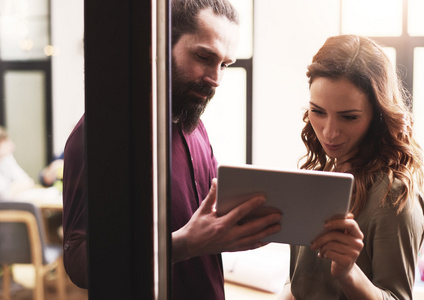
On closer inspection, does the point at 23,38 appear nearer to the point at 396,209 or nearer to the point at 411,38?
the point at 396,209

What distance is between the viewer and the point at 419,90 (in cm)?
264

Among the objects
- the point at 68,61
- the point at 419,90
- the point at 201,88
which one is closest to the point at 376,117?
the point at 201,88

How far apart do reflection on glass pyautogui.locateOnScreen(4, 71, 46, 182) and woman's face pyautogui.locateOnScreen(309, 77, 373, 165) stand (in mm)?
492

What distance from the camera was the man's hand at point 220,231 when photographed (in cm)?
79

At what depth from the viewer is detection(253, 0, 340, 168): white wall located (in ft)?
9.03

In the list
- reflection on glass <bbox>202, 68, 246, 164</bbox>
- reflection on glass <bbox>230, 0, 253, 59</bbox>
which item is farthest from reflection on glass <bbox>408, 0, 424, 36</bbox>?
reflection on glass <bbox>202, 68, 246, 164</bbox>

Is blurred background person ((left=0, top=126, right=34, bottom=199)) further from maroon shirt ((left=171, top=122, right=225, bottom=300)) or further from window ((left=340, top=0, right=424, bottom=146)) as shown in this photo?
window ((left=340, top=0, right=424, bottom=146))

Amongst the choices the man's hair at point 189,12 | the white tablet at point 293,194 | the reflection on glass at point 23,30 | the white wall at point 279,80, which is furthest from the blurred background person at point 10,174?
the white wall at point 279,80

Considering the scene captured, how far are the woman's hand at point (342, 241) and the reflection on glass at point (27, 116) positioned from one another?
453 millimetres

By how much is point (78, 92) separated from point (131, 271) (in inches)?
10.1

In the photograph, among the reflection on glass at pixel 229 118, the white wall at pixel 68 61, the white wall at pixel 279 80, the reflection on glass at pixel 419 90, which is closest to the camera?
the white wall at pixel 68 61

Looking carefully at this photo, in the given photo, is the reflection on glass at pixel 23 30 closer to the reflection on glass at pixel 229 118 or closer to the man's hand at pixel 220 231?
the man's hand at pixel 220 231

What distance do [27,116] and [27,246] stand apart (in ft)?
0.62

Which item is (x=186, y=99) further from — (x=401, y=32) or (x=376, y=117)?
(x=401, y=32)
